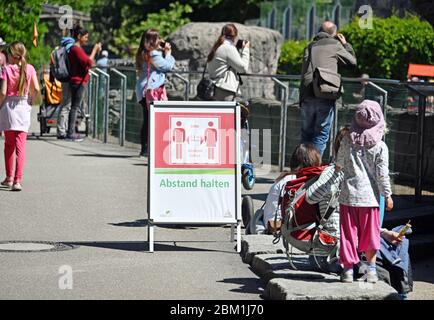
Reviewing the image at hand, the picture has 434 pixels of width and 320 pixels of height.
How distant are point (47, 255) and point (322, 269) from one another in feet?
8.08

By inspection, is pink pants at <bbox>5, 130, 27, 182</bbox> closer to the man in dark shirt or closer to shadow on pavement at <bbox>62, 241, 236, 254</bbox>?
shadow on pavement at <bbox>62, 241, 236, 254</bbox>

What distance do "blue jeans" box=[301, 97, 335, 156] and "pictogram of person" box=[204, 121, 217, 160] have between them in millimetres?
3295

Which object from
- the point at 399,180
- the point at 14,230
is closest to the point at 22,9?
the point at 399,180

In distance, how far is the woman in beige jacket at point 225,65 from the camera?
15828mm

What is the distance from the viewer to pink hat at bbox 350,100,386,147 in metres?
9.36

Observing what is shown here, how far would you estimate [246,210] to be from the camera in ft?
40.5

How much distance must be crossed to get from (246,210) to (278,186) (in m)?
1.36

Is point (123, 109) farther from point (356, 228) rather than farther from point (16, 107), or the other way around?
point (356, 228)

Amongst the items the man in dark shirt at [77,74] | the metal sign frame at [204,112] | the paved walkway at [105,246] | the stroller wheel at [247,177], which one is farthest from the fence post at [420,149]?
the man in dark shirt at [77,74]

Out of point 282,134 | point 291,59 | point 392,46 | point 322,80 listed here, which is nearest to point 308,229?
point 322,80

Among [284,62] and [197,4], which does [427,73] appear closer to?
[284,62]

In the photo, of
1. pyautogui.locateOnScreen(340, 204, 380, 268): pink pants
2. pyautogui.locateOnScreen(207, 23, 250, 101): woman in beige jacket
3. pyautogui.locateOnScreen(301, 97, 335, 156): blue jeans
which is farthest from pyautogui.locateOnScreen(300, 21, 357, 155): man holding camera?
pyautogui.locateOnScreen(340, 204, 380, 268): pink pants

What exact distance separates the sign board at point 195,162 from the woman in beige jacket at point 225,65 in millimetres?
4561

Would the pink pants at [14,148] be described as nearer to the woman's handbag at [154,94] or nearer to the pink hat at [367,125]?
the woman's handbag at [154,94]
